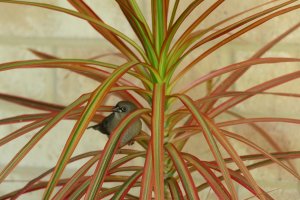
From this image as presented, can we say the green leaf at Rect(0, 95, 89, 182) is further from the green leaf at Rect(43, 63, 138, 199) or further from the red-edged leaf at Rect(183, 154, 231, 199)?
the red-edged leaf at Rect(183, 154, 231, 199)

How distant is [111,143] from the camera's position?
30.5 inches

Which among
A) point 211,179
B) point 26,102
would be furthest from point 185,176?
point 26,102

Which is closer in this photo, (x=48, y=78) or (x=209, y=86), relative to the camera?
(x=209, y=86)

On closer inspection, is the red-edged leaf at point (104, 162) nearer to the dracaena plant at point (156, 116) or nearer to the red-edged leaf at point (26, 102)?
the dracaena plant at point (156, 116)

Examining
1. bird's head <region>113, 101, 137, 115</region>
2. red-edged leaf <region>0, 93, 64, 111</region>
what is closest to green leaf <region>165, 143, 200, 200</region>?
bird's head <region>113, 101, 137, 115</region>

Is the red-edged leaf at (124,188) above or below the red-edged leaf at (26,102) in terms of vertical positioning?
below

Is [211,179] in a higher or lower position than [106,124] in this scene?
lower

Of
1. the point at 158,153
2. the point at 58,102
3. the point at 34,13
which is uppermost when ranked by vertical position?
the point at 34,13

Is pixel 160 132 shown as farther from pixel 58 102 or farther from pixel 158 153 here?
pixel 58 102

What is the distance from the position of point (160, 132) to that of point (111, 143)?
68mm

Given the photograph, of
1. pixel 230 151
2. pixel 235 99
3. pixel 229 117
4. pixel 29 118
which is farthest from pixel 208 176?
pixel 229 117

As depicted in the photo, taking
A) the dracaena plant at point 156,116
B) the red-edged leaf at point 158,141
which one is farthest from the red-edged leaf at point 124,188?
the red-edged leaf at point 158,141

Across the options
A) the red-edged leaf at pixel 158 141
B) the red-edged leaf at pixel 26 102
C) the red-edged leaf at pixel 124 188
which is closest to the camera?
the red-edged leaf at pixel 158 141

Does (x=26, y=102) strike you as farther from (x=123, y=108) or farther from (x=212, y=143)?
(x=212, y=143)
